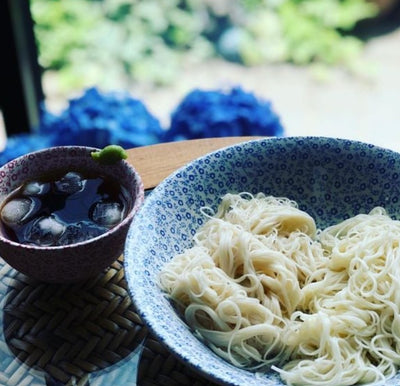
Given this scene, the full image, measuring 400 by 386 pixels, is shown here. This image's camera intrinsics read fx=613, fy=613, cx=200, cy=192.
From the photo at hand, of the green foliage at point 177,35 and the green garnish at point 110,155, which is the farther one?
the green foliage at point 177,35

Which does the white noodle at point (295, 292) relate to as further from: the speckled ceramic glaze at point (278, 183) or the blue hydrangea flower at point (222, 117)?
the blue hydrangea flower at point (222, 117)

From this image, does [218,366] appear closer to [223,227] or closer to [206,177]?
[223,227]

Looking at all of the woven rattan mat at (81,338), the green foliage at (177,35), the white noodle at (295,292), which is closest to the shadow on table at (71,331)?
the woven rattan mat at (81,338)

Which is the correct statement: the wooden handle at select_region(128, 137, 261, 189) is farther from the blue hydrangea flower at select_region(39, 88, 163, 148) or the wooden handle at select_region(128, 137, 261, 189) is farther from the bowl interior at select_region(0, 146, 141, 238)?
the blue hydrangea flower at select_region(39, 88, 163, 148)

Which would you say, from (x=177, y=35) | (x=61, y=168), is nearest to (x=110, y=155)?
(x=61, y=168)

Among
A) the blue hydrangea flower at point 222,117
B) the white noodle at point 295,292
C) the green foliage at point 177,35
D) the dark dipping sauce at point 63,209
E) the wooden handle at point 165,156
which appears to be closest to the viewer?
the white noodle at point 295,292

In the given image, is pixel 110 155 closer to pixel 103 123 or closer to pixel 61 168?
pixel 61 168

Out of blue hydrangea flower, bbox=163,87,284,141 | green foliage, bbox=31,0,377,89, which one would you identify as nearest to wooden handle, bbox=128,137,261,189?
blue hydrangea flower, bbox=163,87,284,141
